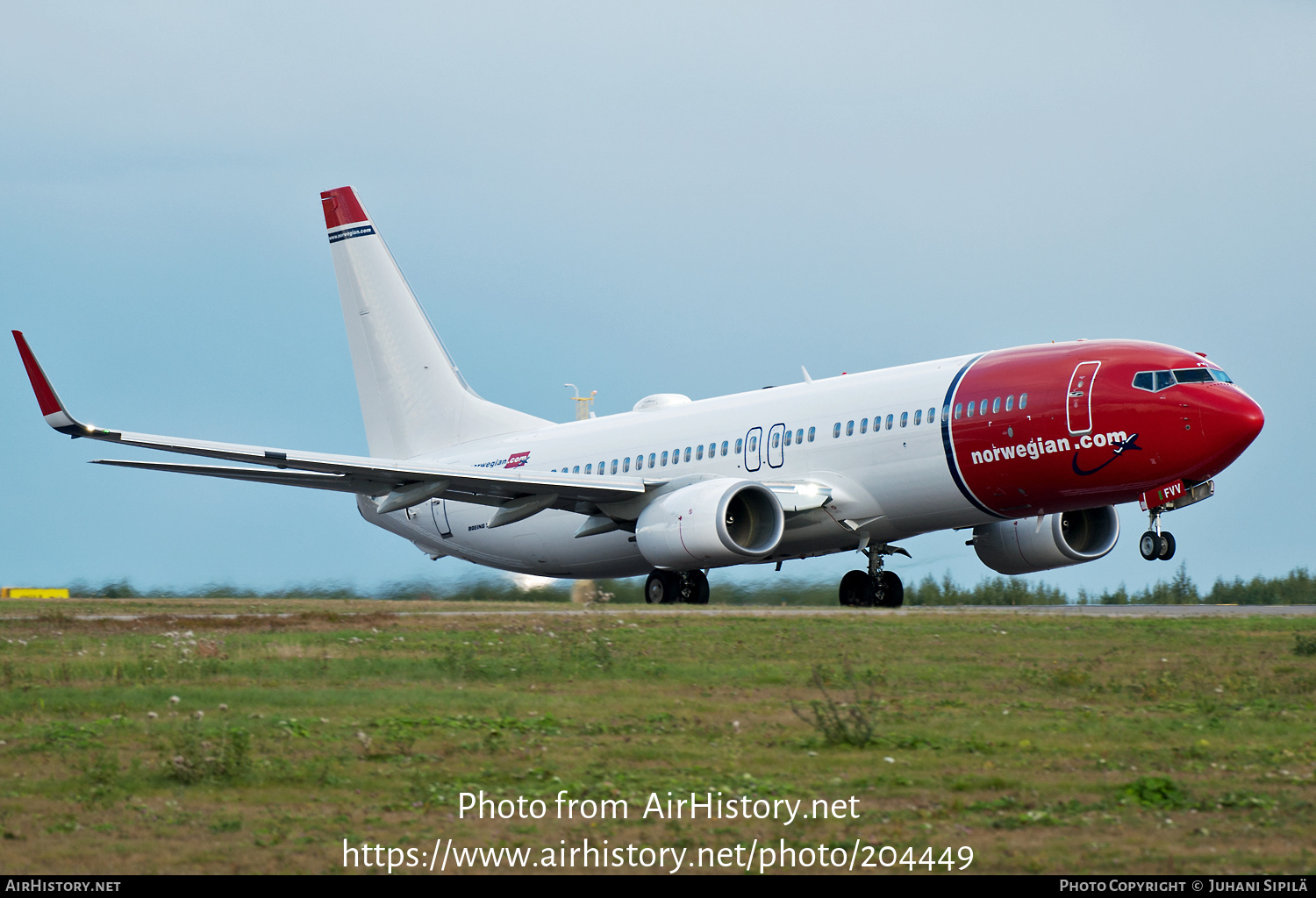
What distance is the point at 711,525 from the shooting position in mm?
25078

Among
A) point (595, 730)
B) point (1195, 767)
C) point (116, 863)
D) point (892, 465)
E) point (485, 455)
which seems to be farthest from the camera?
point (485, 455)

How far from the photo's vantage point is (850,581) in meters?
28.3

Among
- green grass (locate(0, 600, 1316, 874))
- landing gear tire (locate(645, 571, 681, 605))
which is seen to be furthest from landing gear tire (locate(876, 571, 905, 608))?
green grass (locate(0, 600, 1316, 874))

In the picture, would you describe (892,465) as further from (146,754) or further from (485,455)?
(146,754)

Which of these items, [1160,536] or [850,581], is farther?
[850,581]

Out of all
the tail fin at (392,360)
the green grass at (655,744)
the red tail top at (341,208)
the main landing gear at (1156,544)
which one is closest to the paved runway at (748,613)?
the main landing gear at (1156,544)

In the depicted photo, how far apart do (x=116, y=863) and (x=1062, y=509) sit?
20165mm

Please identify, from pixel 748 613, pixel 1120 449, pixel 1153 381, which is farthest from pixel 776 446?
pixel 1153 381

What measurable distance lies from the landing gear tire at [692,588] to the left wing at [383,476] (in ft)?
6.35

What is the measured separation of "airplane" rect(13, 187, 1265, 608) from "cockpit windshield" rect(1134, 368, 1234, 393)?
0.09 ft

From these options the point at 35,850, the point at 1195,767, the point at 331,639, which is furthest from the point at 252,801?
the point at 331,639

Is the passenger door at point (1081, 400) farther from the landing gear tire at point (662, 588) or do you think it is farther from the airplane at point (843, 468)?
the landing gear tire at point (662, 588)

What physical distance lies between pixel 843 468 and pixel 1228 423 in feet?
21.2

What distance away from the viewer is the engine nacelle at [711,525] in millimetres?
25141
